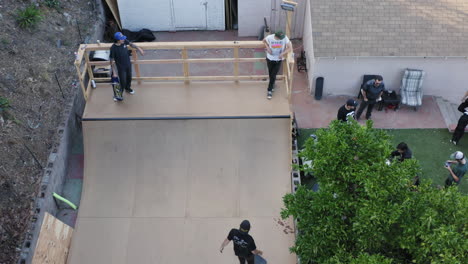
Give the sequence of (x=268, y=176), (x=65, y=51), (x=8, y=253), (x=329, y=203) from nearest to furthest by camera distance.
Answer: (x=329, y=203) → (x=8, y=253) → (x=268, y=176) → (x=65, y=51)

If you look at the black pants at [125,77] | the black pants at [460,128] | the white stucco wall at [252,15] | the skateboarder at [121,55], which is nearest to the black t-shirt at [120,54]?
the skateboarder at [121,55]

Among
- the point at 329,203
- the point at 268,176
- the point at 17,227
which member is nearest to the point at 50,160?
the point at 17,227

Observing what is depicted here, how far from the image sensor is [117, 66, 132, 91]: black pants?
880 cm

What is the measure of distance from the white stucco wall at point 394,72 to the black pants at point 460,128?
153 cm

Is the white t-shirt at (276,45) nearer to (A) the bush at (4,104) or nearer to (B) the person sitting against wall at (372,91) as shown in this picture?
(B) the person sitting against wall at (372,91)

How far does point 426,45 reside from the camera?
10805mm

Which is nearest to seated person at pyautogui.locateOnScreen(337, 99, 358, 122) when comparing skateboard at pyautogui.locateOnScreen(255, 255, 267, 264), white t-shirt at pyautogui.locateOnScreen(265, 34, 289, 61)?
white t-shirt at pyautogui.locateOnScreen(265, 34, 289, 61)

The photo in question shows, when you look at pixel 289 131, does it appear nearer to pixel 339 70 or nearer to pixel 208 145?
pixel 208 145

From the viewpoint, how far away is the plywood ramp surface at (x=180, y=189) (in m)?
8.05

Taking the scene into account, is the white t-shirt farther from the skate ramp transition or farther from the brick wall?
the brick wall

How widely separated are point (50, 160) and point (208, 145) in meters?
3.35

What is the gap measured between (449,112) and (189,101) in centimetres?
691

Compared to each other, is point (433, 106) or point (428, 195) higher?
point (428, 195)

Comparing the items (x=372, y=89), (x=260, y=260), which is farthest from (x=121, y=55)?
(x=372, y=89)
